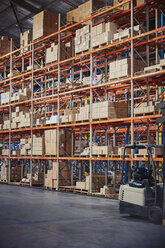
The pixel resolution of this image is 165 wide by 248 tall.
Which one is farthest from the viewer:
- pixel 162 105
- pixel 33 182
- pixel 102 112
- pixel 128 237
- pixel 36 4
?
pixel 36 4

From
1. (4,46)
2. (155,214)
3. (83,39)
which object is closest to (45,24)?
(83,39)

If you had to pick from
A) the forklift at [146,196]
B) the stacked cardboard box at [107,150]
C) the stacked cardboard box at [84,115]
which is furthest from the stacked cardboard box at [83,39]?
the forklift at [146,196]

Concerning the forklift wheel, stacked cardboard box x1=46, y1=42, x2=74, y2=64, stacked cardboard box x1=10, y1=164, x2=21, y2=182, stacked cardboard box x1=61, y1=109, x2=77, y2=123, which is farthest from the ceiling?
the forklift wheel

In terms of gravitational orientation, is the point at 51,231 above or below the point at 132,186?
below

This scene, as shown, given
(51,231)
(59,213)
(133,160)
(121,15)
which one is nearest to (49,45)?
(121,15)

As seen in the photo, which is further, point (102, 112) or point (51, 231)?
point (102, 112)

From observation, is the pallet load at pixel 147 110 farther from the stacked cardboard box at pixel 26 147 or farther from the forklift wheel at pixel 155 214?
the stacked cardboard box at pixel 26 147

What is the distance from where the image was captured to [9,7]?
2442 cm

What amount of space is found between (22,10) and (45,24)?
23.5 feet

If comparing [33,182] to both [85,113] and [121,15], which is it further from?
[121,15]

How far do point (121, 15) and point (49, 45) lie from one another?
515 cm

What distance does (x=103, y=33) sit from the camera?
14.3m

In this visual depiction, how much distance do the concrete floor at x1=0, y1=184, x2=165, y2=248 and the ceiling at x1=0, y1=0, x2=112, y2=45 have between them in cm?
1415

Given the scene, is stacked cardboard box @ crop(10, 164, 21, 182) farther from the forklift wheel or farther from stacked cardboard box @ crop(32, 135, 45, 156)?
the forklift wheel
